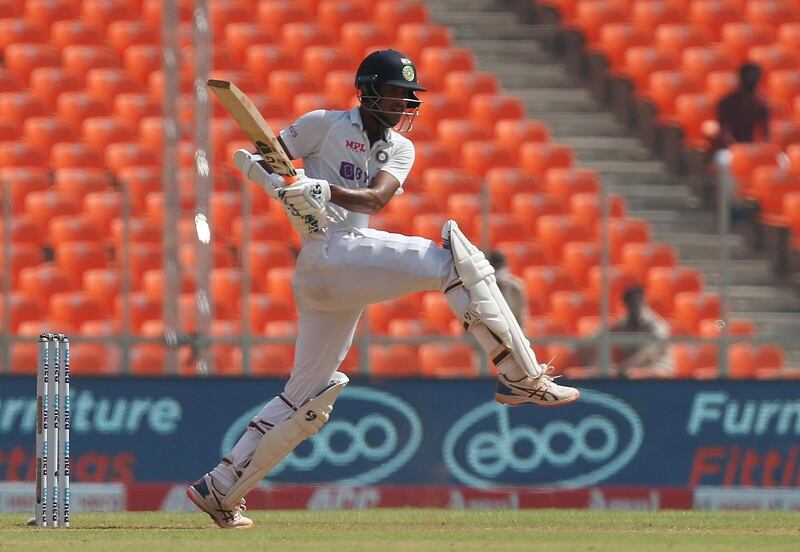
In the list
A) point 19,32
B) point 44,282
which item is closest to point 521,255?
point 44,282

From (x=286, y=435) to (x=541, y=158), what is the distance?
7.40 meters

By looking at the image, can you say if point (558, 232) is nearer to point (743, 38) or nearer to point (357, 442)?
point (357, 442)

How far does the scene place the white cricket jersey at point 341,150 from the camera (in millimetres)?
7633

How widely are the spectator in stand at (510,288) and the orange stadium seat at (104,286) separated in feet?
8.55

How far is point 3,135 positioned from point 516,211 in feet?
14.1

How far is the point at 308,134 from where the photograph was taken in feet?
25.1

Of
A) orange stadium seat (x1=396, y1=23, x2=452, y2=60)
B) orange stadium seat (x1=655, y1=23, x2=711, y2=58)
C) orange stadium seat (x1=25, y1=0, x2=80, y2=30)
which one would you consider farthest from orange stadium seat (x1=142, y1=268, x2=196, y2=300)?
orange stadium seat (x1=655, y1=23, x2=711, y2=58)

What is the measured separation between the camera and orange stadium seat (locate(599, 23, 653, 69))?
16.3 metres

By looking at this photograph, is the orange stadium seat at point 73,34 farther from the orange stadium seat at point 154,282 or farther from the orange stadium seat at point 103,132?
the orange stadium seat at point 154,282

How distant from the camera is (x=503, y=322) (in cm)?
741

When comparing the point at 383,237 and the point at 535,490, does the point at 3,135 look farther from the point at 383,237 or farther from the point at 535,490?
the point at 383,237

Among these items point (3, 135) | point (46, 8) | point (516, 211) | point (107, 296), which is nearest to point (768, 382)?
point (516, 211)

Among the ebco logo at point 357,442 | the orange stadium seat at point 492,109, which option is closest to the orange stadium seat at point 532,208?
the orange stadium seat at point 492,109

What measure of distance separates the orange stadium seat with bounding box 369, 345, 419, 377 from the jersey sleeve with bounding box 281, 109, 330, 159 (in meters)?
4.12
